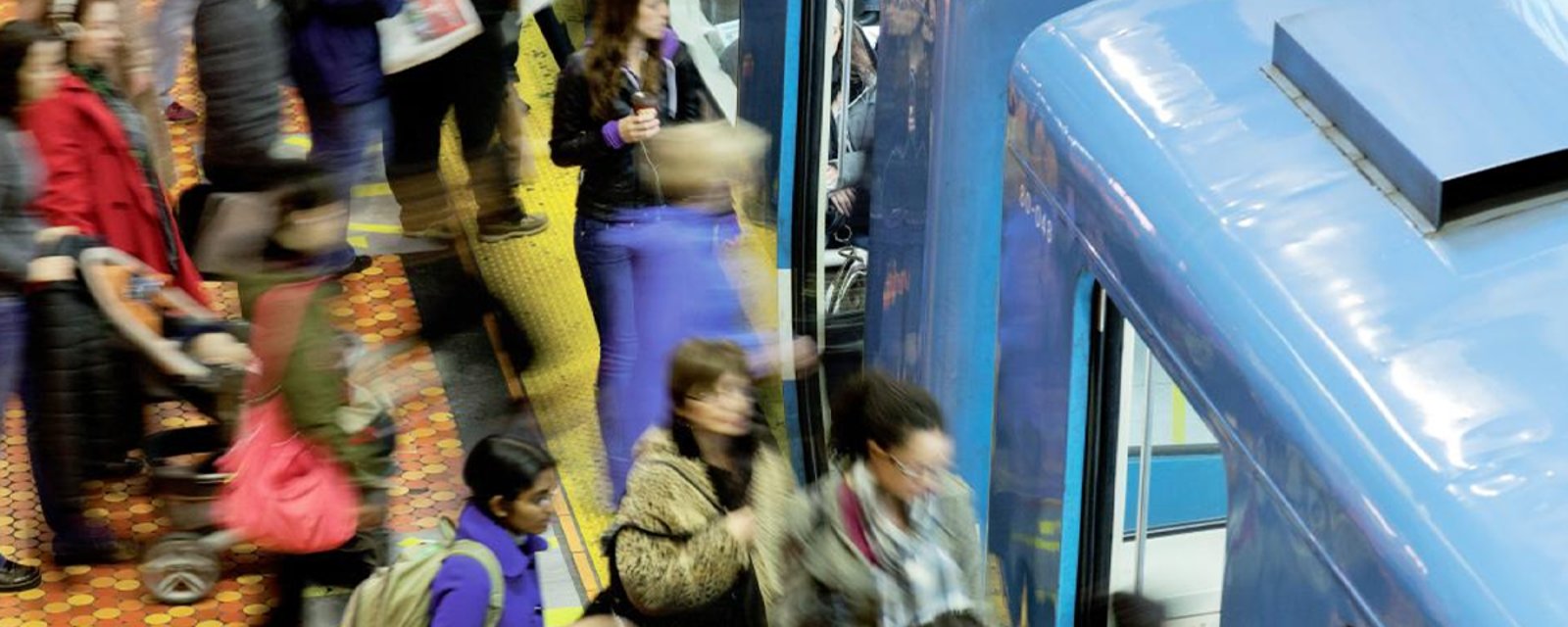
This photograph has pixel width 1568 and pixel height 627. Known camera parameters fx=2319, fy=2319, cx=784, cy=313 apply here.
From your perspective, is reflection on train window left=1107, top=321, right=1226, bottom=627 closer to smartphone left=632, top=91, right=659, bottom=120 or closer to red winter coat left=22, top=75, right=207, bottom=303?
smartphone left=632, top=91, right=659, bottom=120

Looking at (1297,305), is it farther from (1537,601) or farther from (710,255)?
(710,255)

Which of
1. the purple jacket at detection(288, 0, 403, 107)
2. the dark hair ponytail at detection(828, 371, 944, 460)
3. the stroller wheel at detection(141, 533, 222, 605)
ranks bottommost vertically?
the stroller wheel at detection(141, 533, 222, 605)

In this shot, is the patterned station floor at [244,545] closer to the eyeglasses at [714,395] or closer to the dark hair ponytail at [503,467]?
the dark hair ponytail at [503,467]

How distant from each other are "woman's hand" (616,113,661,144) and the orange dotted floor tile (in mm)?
886

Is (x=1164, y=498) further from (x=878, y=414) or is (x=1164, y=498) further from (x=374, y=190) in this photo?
(x=374, y=190)

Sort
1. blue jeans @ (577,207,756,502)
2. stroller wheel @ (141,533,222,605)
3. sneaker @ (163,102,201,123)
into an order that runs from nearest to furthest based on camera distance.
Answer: blue jeans @ (577,207,756,502) < stroller wheel @ (141,533,222,605) < sneaker @ (163,102,201,123)

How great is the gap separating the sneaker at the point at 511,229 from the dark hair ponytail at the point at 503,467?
170 inches

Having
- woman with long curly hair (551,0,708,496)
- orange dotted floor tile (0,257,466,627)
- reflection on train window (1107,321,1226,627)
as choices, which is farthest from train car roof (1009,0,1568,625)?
woman with long curly hair (551,0,708,496)

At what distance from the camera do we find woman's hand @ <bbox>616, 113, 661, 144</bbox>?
6195mm

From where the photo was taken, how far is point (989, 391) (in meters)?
4.76

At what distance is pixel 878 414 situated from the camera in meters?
3.88

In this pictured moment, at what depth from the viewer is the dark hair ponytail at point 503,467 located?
173 inches

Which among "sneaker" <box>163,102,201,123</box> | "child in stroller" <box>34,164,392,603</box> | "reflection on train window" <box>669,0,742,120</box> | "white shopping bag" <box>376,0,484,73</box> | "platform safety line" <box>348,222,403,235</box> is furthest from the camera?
"sneaker" <box>163,102,201,123</box>

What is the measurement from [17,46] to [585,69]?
60.5 inches
